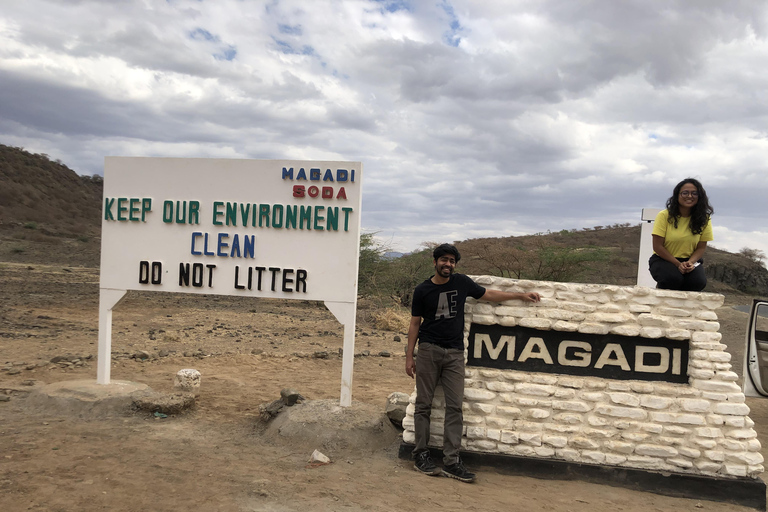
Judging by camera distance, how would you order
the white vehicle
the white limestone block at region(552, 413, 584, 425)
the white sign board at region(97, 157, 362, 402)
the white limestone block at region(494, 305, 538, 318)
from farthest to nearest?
the white vehicle → the white sign board at region(97, 157, 362, 402) → the white limestone block at region(494, 305, 538, 318) → the white limestone block at region(552, 413, 584, 425)

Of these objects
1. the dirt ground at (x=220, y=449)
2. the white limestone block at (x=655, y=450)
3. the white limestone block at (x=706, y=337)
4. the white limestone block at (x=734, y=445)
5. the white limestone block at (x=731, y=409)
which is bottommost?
the dirt ground at (x=220, y=449)

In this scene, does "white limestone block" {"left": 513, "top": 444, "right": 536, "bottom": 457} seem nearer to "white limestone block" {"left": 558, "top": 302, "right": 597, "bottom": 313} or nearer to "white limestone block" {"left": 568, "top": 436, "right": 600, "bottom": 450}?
"white limestone block" {"left": 568, "top": 436, "right": 600, "bottom": 450}

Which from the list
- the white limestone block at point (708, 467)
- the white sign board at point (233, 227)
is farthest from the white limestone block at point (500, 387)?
the white sign board at point (233, 227)

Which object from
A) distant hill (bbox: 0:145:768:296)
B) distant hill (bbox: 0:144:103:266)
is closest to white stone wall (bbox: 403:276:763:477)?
distant hill (bbox: 0:145:768:296)

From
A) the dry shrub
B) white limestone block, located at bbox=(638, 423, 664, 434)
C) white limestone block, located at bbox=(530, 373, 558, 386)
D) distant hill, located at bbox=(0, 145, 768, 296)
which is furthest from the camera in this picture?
distant hill, located at bbox=(0, 145, 768, 296)

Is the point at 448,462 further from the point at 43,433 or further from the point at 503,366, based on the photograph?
the point at 43,433

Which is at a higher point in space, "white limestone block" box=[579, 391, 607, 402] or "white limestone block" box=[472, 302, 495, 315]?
"white limestone block" box=[472, 302, 495, 315]

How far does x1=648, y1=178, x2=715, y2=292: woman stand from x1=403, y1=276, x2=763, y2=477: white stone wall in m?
0.18

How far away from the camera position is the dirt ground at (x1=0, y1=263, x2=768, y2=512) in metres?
4.38

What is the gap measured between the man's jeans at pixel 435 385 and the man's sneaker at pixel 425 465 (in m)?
0.05

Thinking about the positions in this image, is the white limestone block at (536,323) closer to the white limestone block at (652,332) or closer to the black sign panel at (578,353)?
the black sign panel at (578,353)

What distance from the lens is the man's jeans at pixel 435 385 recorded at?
508cm

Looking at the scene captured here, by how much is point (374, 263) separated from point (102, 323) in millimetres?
11976

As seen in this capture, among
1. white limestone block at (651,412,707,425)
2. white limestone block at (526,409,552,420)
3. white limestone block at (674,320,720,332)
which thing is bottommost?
white limestone block at (526,409,552,420)
